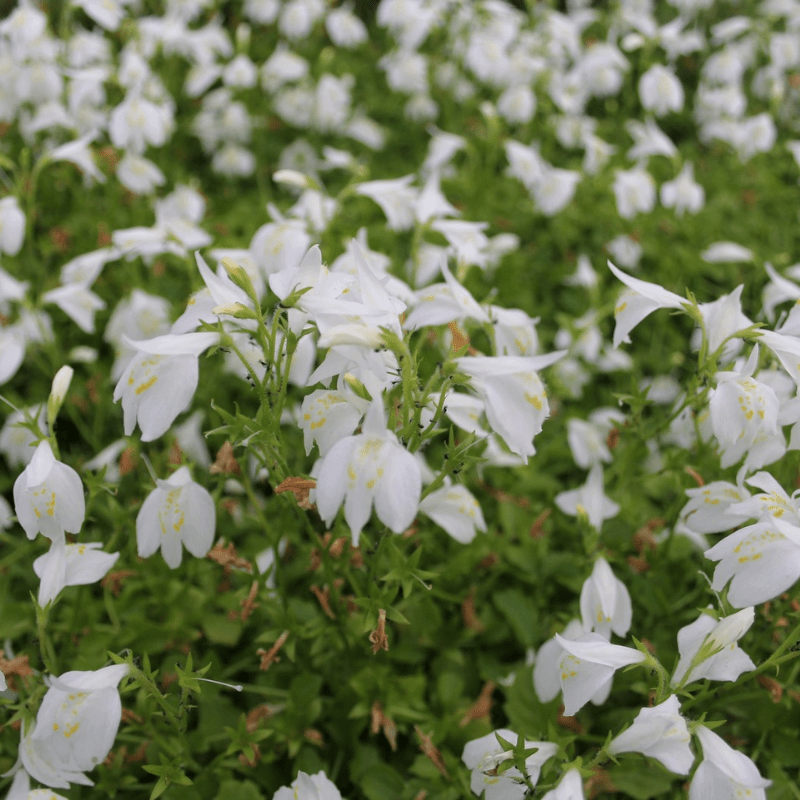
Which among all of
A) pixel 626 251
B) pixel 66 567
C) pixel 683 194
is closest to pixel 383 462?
pixel 66 567

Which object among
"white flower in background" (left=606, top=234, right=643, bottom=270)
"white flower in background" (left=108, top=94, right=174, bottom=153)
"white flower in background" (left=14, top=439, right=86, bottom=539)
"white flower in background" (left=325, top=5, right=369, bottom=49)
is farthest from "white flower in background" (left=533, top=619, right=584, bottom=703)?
Result: "white flower in background" (left=325, top=5, right=369, bottom=49)

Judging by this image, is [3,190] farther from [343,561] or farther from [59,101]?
[343,561]

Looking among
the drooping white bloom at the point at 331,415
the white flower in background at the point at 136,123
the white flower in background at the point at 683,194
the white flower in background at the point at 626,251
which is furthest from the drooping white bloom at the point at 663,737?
the white flower in background at the point at 683,194

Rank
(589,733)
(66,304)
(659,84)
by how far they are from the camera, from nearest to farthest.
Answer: (589,733)
(66,304)
(659,84)

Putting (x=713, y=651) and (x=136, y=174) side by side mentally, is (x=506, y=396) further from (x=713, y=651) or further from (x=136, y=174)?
(x=136, y=174)

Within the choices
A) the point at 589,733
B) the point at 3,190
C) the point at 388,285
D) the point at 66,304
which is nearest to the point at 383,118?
the point at 3,190

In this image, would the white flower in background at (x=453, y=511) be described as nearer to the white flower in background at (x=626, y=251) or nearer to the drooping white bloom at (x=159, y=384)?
the drooping white bloom at (x=159, y=384)
